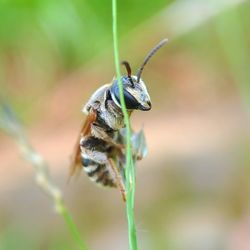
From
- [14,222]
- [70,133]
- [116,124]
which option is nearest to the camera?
[116,124]

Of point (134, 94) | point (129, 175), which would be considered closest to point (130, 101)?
point (134, 94)

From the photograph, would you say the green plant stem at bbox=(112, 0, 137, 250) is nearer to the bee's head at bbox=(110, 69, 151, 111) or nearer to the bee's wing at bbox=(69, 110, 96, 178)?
the bee's head at bbox=(110, 69, 151, 111)

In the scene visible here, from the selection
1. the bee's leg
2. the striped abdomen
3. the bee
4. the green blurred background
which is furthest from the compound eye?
the green blurred background

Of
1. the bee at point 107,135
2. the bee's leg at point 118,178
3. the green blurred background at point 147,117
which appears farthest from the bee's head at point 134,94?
the green blurred background at point 147,117

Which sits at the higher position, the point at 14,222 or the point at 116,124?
the point at 14,222

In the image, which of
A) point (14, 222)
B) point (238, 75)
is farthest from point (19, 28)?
point (238, 75)

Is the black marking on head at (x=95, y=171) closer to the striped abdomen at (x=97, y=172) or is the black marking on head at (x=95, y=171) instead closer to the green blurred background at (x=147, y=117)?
the striped abdomen at (x=97, y=172)

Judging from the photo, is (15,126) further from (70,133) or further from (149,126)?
(70,133)

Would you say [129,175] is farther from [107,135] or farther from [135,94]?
[107,135]
